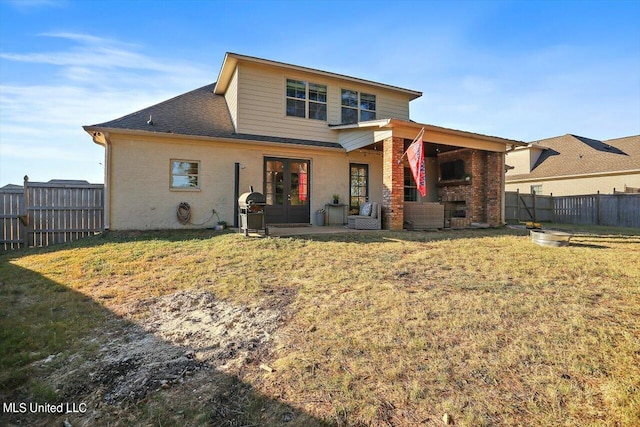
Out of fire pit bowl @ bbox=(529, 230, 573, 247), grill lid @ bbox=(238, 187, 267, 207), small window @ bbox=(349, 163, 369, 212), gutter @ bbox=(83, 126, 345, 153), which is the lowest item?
fire pit bowl @ bbox=(529, 230, 573, 247)

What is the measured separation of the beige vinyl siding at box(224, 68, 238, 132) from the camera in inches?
428

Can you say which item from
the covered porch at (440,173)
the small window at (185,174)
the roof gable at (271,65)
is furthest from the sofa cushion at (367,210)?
the small window at (185,174)

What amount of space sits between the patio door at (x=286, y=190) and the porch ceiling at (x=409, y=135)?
185cm

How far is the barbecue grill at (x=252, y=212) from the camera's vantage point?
7.92m

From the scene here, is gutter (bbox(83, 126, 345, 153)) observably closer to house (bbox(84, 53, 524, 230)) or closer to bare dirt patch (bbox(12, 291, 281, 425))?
house (bbox(84, 53, 524, 230))

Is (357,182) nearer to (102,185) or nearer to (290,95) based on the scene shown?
(290,95)

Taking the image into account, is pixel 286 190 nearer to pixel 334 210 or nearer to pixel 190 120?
pixel 334 210

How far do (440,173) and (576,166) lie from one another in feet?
38.7

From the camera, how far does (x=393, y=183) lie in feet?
31.0

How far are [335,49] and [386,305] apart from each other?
9947mm

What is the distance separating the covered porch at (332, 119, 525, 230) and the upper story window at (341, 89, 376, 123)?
3.94 feet

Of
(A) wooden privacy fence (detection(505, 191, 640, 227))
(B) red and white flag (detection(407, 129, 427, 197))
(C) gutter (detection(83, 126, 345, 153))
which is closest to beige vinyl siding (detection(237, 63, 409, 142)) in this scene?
(C) gutter (detection(83, 126, 345, 153))

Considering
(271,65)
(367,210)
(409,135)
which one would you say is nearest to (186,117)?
(271,65)

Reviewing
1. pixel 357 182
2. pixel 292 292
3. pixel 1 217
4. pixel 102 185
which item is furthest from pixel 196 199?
pixel 292 292
